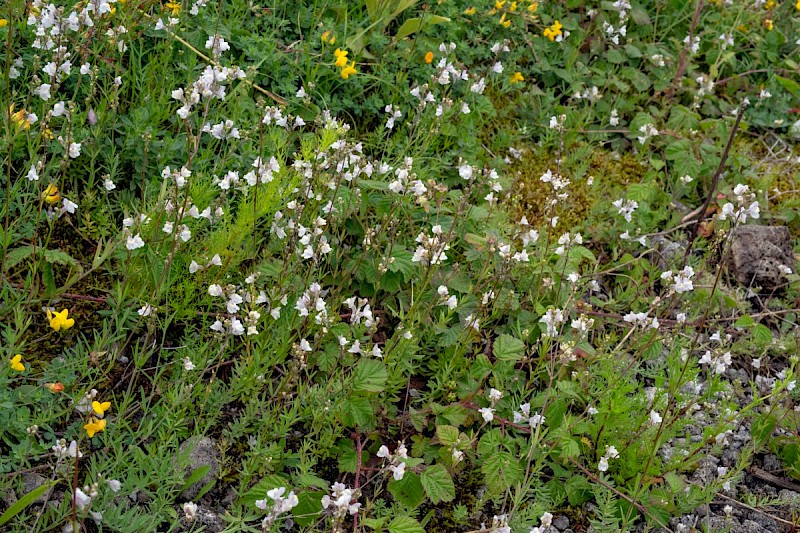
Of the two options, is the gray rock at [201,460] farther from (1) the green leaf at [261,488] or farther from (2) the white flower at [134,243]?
(2) the white flower at [134,243]

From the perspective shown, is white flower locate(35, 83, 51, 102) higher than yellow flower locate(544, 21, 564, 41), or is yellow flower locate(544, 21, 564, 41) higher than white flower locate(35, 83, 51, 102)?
white flower locate(35, 83, 51, 102)

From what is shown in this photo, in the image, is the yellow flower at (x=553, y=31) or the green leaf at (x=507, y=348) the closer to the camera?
the green leaf at (x=507, y=348)

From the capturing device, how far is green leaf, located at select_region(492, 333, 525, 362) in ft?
9.85

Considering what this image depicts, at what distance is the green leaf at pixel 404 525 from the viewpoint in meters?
2.46

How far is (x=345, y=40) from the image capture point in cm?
412

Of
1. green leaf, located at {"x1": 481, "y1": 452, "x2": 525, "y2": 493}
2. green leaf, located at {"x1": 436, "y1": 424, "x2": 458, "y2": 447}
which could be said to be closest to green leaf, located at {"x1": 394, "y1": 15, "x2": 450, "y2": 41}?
green leaf, located at {"x1": 436, "y1": 424, "x2": 458, "y2": 447}

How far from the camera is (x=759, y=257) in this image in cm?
412

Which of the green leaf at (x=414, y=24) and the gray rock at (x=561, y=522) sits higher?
the green leaf at (x=414, y=24)

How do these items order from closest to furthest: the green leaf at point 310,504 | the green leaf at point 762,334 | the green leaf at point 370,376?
the green leaf at point 310,504 → the green leaf at point 370,376 → the green leaf at point 762,334

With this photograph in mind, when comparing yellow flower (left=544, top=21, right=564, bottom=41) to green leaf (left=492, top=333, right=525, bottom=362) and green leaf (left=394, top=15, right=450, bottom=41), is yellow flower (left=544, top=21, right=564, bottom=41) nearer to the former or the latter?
green leaf (left=394, top=15, right=450, bottom=41)

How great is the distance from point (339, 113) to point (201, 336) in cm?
166

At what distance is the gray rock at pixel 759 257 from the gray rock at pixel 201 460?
282 centimetres

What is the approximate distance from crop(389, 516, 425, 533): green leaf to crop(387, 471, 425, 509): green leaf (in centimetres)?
12

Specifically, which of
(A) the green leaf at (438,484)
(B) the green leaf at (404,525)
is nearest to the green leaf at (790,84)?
(A) the green leaf at (438,484)
